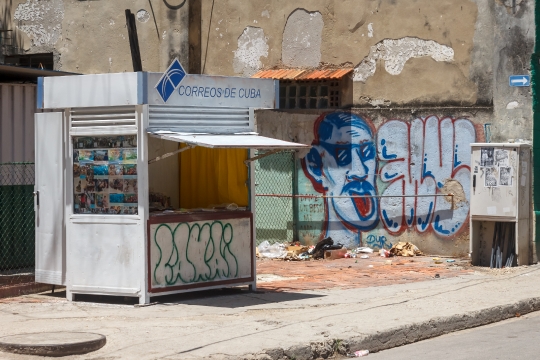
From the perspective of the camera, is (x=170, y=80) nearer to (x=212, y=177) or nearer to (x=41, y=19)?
(x=212, y=177)

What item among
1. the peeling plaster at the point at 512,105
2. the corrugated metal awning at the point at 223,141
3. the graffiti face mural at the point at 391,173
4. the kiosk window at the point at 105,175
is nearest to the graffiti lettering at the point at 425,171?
the graffiti face mural at the point at 391,173

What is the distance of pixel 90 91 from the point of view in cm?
1066

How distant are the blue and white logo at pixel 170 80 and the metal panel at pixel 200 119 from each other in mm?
186

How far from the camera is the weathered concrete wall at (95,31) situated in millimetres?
18641

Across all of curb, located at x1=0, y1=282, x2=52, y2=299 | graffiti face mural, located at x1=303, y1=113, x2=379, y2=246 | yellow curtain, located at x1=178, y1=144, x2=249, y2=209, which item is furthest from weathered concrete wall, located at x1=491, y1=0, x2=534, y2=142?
curb, located at x1=0, y1=282, x2=52, y2=299

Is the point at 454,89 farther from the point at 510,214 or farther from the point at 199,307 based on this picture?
the point at 199,307

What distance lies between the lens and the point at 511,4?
15039 mm

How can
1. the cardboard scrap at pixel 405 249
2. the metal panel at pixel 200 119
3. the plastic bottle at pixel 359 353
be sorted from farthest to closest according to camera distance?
the cardboard scrap at pixel 405 249 → the metal panel at pixel 200 119 → the plastic bottle at pixel 359 353

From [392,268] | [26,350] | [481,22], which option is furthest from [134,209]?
[481,22]

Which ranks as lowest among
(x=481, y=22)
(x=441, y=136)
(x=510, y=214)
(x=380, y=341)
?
(x=380, y=341)

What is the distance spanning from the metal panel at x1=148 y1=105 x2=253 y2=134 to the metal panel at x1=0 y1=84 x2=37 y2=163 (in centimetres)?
300

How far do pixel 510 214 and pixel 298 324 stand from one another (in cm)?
620

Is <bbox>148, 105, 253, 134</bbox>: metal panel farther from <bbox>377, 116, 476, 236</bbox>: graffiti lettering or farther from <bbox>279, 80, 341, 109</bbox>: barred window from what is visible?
<bbox>279, 80, 341, 109</bbox>: barred window

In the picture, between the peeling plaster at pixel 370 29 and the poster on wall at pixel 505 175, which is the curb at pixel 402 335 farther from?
the peeling plaster at pixel 370 29
